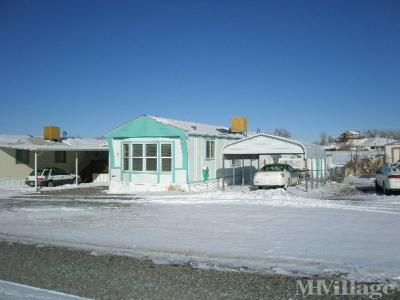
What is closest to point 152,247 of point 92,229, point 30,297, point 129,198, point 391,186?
point 92,229

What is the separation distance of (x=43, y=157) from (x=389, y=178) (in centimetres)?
2209

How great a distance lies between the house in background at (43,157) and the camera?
87.8 feet

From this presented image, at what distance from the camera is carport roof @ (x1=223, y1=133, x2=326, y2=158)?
2020cm

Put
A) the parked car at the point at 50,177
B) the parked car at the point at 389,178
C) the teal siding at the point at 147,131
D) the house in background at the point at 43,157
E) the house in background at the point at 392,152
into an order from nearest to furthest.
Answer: the parked car at the point at 389,178 → the teal siding at the point at 147,131 → the parked car at the point at 50,177 → the house in background at the point at 43,157 → the house in background at the point at 392,152

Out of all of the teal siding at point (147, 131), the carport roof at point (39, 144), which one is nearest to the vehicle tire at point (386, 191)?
the teal siding at point (147, 131)

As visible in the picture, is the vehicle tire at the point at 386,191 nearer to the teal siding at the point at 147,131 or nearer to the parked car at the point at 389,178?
the parked car at the point at 389,178

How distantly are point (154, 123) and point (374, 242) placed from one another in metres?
14.6

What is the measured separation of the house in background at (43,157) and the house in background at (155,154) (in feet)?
17.1

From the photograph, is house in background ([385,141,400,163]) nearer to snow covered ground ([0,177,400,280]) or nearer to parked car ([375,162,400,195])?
parked car ([375,162,400,195])

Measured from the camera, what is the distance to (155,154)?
21781 millimetres

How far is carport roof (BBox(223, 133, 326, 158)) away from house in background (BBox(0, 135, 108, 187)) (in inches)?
451

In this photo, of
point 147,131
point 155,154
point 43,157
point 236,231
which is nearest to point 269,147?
point 155,154

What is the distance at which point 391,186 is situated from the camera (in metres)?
17.8

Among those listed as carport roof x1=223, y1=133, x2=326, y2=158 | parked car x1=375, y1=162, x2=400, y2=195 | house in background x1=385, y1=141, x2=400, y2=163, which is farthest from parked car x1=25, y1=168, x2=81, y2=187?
house in background x1=385, y1=141, x2=400, y2=163
